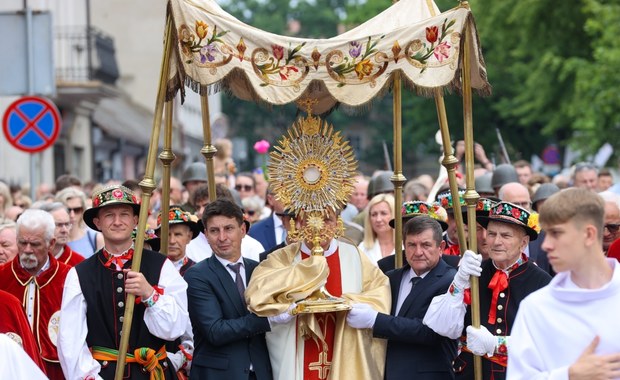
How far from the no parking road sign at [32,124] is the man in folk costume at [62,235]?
3366mm

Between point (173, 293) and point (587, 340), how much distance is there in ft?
10.3

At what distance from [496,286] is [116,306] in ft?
7.43

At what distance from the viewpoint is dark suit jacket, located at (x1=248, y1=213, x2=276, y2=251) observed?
11586 millimetres

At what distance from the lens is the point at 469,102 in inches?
313

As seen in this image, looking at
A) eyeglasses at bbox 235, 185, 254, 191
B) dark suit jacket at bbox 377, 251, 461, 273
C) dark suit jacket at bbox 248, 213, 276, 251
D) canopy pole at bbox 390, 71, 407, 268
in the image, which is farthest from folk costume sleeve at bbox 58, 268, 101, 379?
eyeglasses at bbox 235, 185, 254, 191

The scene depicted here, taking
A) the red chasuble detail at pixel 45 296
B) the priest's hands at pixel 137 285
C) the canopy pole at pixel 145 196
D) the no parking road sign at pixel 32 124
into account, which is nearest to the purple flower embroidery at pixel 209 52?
the canopy pole at pixel 145 196

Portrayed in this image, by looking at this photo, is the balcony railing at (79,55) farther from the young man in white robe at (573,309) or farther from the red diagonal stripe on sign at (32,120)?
the young man in white robe at (573,309)

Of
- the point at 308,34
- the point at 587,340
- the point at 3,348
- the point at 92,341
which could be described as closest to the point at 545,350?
the point at 587,340

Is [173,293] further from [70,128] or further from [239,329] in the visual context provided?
[70,128]

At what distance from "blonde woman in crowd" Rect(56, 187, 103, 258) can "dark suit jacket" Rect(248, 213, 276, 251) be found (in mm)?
1367

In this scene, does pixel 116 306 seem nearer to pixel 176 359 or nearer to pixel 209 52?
pixel 176 359

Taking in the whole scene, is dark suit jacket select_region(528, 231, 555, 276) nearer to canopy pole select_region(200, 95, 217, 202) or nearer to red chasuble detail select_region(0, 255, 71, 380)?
canopy pole select_region(200, 95, 217, 202)

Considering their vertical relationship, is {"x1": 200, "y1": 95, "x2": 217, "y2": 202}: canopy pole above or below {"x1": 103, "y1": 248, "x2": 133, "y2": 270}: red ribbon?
above

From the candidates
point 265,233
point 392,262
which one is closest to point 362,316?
point 392,262
